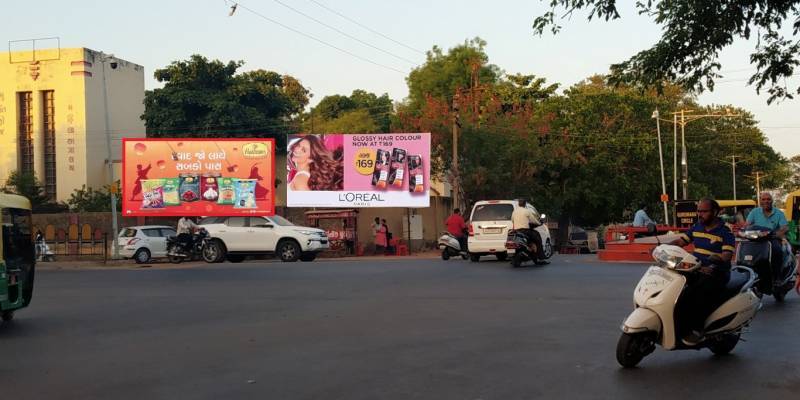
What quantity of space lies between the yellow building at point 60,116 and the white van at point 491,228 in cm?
3320

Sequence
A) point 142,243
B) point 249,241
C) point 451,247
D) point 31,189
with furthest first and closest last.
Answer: point 31,189 < point 142,243 < point 249,241 < point 451,247

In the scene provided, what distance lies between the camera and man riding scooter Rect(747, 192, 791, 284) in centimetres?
1127

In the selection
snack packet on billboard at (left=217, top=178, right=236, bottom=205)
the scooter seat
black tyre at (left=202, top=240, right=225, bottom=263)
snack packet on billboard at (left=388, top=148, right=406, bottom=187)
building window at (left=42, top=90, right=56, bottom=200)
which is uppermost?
building window at (left=42, top=90, right=56, bottom=200)

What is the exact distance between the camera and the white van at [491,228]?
73.5 feet

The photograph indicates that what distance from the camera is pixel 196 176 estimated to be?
117ft

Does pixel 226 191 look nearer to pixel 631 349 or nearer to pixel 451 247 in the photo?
pixel 451 247

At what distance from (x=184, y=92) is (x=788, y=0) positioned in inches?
1732

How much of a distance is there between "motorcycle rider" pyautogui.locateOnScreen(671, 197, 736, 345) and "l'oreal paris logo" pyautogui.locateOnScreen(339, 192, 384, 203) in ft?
93.0

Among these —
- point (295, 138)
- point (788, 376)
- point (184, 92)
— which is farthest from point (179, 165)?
point (788, 376)

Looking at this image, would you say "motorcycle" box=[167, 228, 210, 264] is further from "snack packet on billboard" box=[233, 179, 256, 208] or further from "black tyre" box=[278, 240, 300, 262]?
"snack packet on billboard" box=[233, 179, 256, 208]

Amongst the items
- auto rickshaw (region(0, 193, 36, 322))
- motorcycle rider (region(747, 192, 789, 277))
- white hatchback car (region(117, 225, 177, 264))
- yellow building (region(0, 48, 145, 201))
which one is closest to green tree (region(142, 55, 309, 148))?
yellow building (region(0, 48, 145, 201))

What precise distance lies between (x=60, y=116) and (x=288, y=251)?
27468 mm

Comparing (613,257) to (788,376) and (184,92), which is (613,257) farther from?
(184,92)

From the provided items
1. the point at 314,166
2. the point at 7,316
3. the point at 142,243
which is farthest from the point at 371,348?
the point at 314,166
